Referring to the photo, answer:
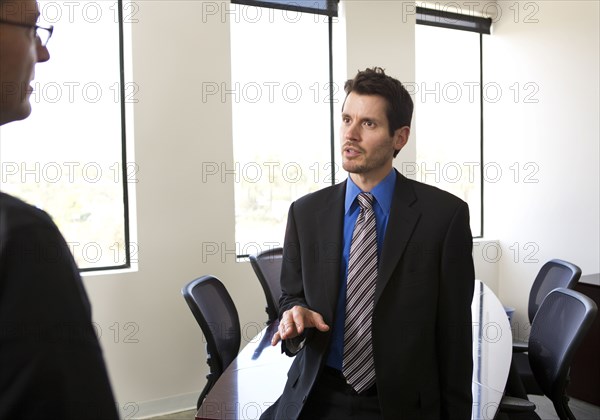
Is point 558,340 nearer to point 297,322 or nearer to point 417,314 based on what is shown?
point 417,314

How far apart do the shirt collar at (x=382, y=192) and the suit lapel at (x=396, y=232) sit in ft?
0.13

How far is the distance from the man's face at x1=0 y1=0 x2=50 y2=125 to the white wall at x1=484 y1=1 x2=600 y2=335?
4768 mm

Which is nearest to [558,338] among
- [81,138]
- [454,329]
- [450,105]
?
[454,329]

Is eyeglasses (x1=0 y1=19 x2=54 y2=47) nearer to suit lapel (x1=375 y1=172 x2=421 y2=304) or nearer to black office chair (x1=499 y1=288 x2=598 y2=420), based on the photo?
suit lapel (x1=375 y1=172 x2=421 y2=304)

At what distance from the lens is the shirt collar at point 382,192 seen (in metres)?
1.62

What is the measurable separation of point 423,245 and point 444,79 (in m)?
4.33

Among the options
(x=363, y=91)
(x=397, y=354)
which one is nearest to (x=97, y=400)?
(x=397, y=354)

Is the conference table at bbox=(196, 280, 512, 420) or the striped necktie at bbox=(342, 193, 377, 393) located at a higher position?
the striped necktie at bbox=(342, 193, 377, 393)

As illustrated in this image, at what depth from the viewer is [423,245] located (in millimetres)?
1488

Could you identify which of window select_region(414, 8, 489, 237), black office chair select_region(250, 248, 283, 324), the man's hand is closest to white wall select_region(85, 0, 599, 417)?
black office chair select_region(250, 248, 283, 324)

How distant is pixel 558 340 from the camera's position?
2.27 m

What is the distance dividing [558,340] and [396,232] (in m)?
1.26

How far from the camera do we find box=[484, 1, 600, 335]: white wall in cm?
445

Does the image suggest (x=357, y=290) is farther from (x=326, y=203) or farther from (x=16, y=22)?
(x=16, y=22)
